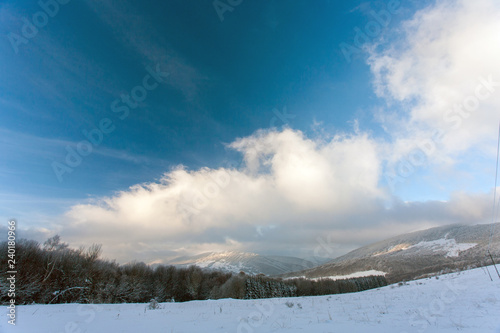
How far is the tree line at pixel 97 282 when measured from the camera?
1408 inches

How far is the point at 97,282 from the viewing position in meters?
48.2

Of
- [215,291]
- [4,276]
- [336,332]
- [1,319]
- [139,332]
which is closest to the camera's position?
[336,332]

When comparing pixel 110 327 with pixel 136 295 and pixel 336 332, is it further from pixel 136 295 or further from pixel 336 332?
pixel 136 295

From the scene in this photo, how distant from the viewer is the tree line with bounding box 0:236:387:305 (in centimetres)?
3577

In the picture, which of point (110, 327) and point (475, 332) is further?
point (110, 327)

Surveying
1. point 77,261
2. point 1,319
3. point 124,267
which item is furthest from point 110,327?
point 124,267

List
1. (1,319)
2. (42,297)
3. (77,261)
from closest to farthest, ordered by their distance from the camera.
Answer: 1. (1,319)
2. (42,297)
3. (77,261)

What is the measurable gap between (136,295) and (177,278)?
2194 centimetres

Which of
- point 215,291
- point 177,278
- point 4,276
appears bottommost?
point 215,291

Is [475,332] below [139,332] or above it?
below

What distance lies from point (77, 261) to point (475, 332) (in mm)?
62790

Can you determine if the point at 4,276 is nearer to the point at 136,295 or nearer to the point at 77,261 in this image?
the point at 77,261

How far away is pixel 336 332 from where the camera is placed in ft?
22.7

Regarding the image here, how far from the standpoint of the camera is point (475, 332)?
21.3ft
